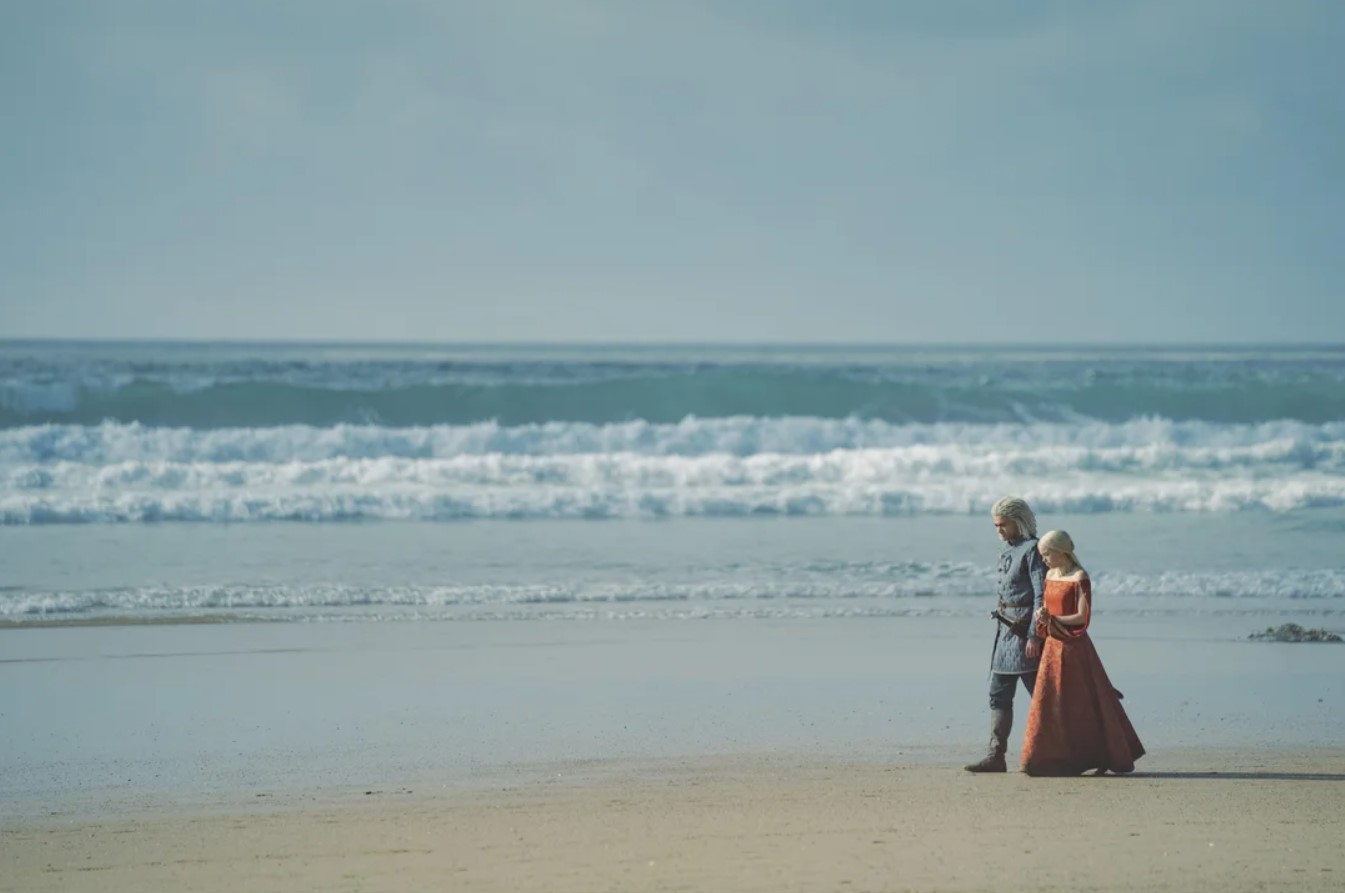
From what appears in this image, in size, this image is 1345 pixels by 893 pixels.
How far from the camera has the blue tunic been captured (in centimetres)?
612

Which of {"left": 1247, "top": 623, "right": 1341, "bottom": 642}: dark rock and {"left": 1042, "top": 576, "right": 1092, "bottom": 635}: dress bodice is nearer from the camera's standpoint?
{"left": 1042, "top": 576, "right": 1092, "bottom": 635}: dress bodice

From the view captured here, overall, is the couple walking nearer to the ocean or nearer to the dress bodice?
the dress bodice

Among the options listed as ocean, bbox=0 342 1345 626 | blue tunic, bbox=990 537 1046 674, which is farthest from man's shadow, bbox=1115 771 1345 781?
ocean, bbox=0 342 1345 626

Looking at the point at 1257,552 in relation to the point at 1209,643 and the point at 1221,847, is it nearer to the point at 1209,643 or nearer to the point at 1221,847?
the point at 1209,643

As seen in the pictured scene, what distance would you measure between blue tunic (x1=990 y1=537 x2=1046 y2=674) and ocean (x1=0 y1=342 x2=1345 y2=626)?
12.5ft

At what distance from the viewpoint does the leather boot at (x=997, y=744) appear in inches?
237

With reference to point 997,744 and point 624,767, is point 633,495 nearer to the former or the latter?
point 624,767

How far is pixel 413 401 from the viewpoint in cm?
3033

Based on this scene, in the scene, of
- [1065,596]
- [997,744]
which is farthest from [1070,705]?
[1065,596]

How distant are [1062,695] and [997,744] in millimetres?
337

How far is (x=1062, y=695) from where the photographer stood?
6027mm

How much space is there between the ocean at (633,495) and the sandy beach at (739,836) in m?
4.16

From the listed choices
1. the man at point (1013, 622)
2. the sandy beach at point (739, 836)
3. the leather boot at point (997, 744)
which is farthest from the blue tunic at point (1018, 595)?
the sandy beach at point (739, 836)

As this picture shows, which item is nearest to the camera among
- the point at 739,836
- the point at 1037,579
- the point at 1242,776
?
the point at 739,836
